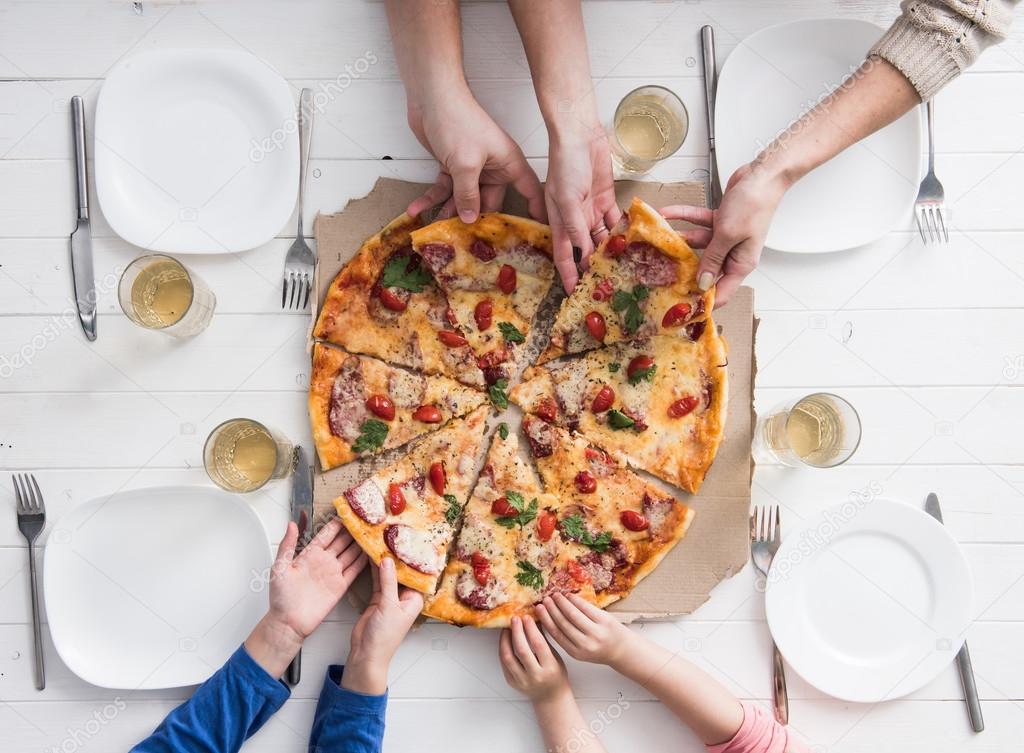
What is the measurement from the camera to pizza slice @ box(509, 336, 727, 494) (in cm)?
386

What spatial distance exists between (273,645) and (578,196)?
8.65 feet

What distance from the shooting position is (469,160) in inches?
141

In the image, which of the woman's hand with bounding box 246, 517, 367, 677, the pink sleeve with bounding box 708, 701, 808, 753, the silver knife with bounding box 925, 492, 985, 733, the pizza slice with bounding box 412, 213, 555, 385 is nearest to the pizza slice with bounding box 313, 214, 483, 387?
the pizza slice with bounding box 412, 213, 555, 385

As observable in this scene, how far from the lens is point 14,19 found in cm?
409

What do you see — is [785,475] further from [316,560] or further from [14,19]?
[14,19]

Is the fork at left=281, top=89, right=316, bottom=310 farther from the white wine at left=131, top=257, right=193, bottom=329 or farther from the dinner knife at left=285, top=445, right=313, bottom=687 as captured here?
the dinner knife at left=285, top=445, right=313, bottom=687

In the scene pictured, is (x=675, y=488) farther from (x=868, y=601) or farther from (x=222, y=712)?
(x=222, y=712)

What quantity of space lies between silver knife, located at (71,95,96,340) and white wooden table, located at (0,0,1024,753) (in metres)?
0.07

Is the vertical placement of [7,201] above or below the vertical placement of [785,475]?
above

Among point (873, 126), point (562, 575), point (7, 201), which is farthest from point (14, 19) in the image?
point (873, 126)

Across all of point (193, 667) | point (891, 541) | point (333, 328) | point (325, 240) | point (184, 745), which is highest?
point (325, 240)

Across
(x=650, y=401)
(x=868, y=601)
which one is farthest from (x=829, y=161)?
(x=868, y=601)

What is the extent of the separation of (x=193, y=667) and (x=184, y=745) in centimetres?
36

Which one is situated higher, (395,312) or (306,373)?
(395,312)
